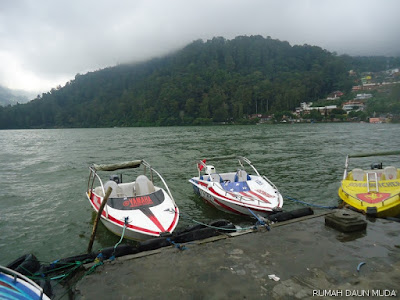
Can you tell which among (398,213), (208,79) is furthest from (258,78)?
(398,213)

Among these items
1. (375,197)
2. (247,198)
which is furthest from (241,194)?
(375,197)

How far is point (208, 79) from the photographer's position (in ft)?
582

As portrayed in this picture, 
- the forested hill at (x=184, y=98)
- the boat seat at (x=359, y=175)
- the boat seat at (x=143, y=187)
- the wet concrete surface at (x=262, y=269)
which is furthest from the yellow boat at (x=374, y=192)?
the forested hill at (x=184, y=98)

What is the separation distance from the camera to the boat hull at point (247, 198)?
11406 mm

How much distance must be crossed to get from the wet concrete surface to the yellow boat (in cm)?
199

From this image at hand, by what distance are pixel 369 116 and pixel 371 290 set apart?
384 ft

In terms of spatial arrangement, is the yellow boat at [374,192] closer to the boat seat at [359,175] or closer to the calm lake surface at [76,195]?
the boat seat at [359,175]

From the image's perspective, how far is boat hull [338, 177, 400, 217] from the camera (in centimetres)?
1034

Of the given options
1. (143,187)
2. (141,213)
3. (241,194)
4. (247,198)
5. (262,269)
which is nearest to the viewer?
(262,269)

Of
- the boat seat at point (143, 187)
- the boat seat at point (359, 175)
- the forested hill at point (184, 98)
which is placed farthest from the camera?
the forested hill at point (184, 98)

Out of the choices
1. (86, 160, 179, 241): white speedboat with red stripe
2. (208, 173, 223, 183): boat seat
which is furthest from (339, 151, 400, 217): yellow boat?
(86, 160, 179, 241): white speedboat with red stripe

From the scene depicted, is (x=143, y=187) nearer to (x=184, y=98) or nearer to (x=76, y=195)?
(x=76, y=195)

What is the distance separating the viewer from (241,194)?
12.5 meters

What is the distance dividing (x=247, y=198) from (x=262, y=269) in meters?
5.58
